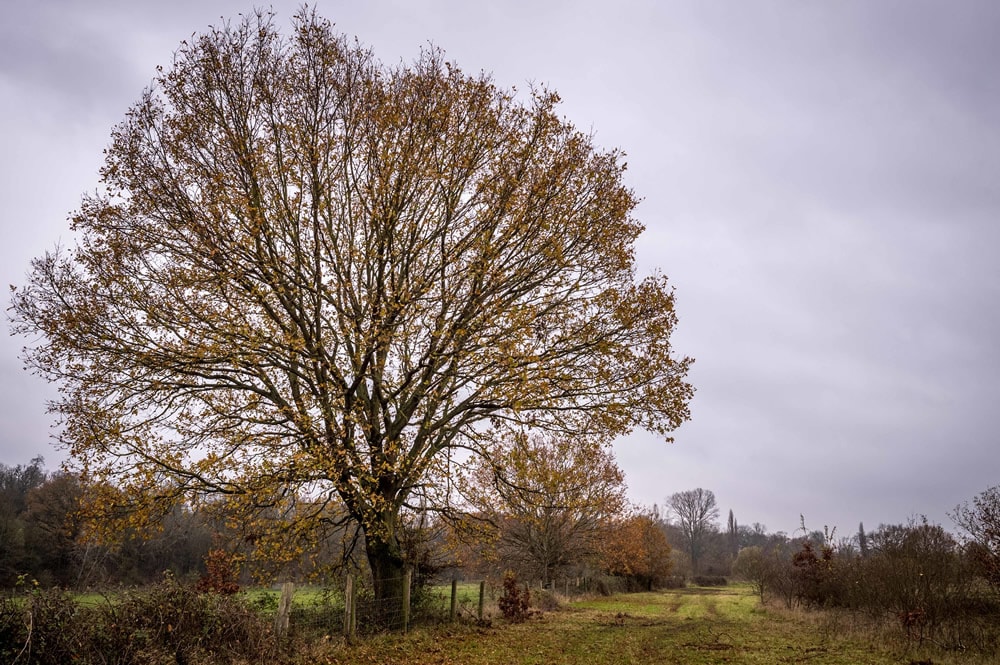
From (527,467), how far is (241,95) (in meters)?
9.01

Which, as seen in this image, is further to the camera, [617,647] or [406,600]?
[406,600]

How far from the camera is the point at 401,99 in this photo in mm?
11047

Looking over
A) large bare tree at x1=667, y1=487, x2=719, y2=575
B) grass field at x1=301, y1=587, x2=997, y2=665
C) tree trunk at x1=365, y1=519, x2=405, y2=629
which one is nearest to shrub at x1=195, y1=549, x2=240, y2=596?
tree trunk at x1=365, y1=519, x2=405, y2=629

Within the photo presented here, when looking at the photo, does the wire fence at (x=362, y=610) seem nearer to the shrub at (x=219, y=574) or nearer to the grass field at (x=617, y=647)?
the grass field at (x=617, y=647)

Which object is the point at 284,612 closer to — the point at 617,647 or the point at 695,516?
the point at 617,647

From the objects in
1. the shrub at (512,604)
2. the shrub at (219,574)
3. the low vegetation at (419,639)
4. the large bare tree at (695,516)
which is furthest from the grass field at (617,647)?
the large bare tree at (695,516)

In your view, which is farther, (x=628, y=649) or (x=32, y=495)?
(x=32, y=495)

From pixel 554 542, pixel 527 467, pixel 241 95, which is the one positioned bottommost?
pixel 554 542

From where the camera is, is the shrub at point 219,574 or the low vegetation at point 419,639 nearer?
the low vegetation at point 419,639

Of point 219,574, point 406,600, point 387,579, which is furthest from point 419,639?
point 219,574

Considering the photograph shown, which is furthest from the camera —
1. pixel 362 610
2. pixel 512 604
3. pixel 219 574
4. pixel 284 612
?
pixel 512 604

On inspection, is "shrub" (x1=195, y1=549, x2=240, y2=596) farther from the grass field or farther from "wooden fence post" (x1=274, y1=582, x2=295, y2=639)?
the grass field

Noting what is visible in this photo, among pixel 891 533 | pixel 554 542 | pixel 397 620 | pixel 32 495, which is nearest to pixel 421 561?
pixel 397 620

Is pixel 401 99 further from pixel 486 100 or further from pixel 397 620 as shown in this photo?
pixel 397 620
